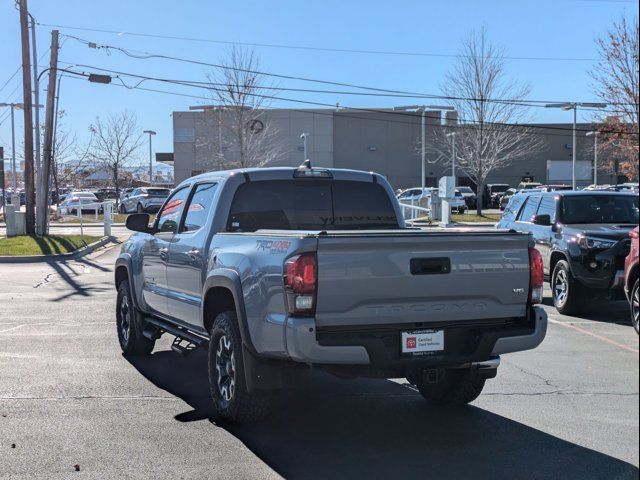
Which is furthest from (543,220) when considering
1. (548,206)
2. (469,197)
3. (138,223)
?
(469,197)

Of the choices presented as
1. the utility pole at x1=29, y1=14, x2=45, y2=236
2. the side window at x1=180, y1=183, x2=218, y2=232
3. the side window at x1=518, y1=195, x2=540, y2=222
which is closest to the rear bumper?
the side window at x1=180, y1=183, x2=218, y2=232

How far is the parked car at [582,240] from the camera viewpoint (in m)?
9.57

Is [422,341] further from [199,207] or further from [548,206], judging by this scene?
[548,206]

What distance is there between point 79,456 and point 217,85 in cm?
3641

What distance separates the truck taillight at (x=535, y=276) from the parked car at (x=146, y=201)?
36.1 metres

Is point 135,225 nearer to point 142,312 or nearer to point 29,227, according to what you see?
point 142,312

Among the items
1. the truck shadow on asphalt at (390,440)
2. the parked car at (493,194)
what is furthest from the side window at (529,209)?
the parked car at (493,194)

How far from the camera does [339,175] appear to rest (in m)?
6.41

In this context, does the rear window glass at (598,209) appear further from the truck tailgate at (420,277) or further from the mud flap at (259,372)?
the mud flap at (259,372)

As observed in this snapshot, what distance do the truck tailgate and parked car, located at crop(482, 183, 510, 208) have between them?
47858 millimetres

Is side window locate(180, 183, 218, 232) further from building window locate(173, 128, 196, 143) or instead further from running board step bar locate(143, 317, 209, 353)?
building window locate(173, 128, 196, 143)

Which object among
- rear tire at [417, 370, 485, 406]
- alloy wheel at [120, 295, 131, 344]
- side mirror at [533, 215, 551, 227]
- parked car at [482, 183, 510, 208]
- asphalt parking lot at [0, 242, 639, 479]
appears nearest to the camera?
asphalt parking lot at [0, 242, 639, 479]

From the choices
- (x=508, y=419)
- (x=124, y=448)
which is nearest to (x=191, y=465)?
(x=124, y=448)

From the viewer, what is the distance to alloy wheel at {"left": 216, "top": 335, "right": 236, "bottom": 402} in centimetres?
519
